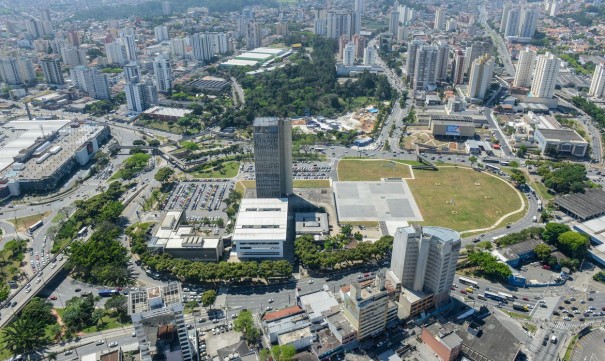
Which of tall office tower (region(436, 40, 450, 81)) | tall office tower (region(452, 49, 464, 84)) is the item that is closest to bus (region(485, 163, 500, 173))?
tall office tower (region(436, 40, 450, 81))

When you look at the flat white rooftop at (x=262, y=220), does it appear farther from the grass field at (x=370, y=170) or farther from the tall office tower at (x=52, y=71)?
the tall office tower at (x=52, y=71)

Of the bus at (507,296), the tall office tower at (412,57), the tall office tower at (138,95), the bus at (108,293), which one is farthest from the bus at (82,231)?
the tall office tower at (412,57)

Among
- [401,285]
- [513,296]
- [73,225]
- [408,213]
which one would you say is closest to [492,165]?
[408,213]

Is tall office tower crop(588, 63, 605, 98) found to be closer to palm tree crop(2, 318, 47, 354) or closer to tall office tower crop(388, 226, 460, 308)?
tall office tower crop(388, 226, 460, 308)

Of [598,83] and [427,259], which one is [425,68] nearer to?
[598,83]

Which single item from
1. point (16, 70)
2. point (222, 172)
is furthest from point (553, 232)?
point (16, 70)

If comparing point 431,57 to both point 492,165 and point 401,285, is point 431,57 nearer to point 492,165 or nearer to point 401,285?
point 492,165
